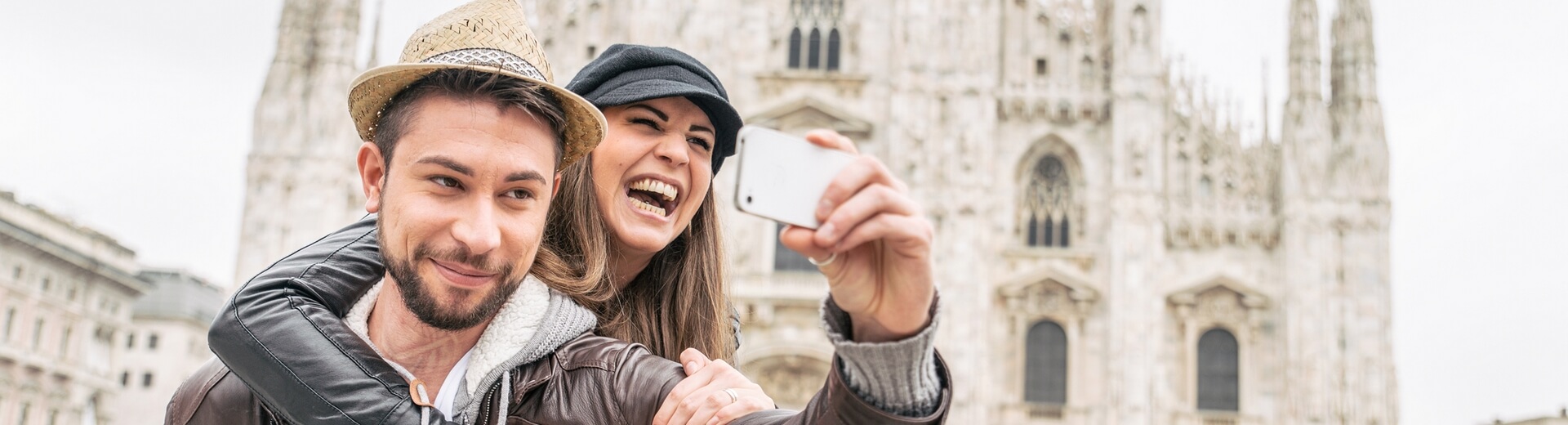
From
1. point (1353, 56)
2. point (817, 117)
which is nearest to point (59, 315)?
point (817, 117)

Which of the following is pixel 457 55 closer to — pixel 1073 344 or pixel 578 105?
pixel 578 105

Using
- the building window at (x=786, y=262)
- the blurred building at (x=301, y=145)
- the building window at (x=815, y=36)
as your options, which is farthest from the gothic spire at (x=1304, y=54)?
the blurred building at (x=301, y=145)

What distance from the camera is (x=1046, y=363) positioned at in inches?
787

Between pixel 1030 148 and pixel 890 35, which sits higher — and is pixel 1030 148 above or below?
below

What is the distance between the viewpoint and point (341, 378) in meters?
2.01

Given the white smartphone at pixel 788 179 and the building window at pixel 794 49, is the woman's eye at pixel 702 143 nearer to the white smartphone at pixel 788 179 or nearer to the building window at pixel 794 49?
the white smartphone at pixel 788 179

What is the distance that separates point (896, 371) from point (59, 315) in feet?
118

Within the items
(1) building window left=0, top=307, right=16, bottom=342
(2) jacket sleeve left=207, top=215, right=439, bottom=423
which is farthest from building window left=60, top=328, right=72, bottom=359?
(2) jacket sleeve left=207, top=215, right=439, bottom=423

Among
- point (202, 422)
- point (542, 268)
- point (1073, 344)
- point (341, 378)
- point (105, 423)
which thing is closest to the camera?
point (341, 378)

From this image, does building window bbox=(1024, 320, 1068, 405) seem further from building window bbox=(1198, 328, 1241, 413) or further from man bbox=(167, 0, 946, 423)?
man bbox=(167, 0, 946, 423)

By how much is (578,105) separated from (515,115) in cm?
9

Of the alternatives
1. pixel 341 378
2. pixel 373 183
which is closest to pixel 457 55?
pixel 373 183

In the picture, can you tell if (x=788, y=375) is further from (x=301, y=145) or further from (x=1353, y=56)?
(x=1353, y=56)

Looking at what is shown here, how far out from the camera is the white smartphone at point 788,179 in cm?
155
